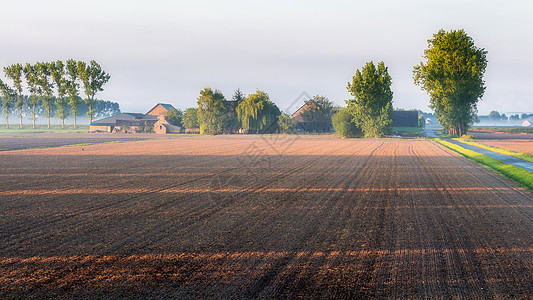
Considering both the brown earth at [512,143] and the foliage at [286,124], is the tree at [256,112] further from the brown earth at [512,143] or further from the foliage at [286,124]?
the brown earth at [512,143]

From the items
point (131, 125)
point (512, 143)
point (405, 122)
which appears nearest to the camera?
point (512, 143)

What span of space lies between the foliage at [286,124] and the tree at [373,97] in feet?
112

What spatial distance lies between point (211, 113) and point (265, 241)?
105275 millimetres

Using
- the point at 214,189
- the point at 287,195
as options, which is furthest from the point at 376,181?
the point at 214,189

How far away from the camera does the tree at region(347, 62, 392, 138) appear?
8162 centimetres

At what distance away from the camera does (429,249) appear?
7.23 meters

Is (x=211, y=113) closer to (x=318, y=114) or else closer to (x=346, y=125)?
(x=318, y=114)

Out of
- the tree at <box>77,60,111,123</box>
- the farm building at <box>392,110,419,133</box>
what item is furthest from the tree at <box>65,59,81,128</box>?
the farm building at <box>392,110,419,133</box>

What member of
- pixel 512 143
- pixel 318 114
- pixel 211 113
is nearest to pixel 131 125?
pixel 211 113

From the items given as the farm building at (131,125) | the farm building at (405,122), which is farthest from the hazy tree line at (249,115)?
the farm building at (405,122)

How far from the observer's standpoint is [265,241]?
771cm

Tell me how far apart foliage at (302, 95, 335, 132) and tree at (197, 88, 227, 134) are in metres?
24.1

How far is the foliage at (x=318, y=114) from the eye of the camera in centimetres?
11342

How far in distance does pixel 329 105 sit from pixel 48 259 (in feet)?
364
